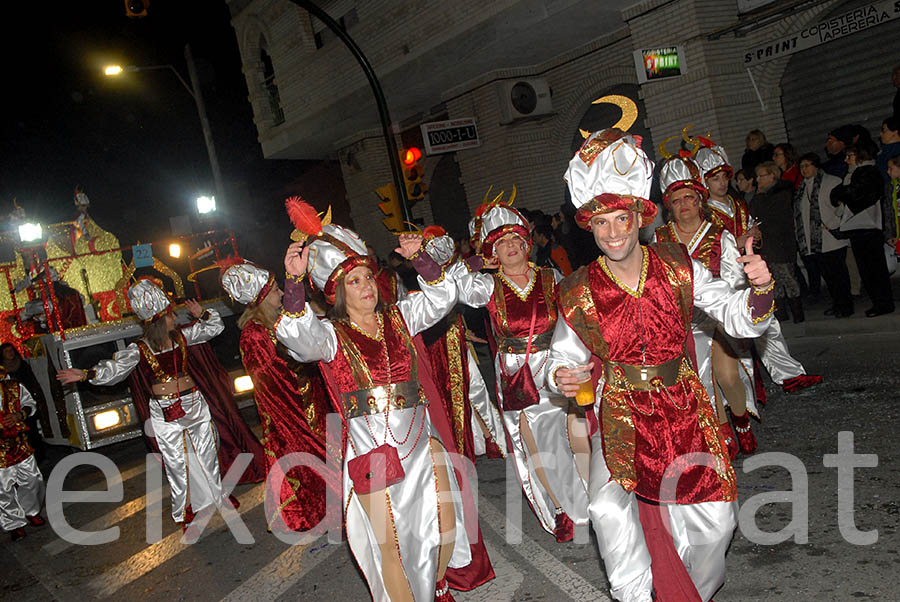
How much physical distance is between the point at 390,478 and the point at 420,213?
16781mm

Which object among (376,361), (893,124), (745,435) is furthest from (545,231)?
(376,361)

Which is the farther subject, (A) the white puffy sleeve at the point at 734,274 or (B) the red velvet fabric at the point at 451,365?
(B) the red velvet fabric at the point at 451,365

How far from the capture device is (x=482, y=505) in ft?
19.2

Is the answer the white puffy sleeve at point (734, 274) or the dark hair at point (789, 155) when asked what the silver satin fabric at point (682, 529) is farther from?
the dark hair at point (789, 155)

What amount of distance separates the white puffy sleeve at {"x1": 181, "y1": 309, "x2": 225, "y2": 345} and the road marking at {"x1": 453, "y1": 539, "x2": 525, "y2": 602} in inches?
148

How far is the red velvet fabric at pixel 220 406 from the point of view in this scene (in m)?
6.99

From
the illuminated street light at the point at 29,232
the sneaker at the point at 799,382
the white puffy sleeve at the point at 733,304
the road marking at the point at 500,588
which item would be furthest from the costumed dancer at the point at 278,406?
the illuminated street light at the point at 29,232

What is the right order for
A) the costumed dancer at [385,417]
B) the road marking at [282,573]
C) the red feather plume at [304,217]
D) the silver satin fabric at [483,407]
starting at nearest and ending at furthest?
the costumed dancer at [385,417]
the red feather plume at [304,217]
the road marking at [282,573]
the silver satin fabric at [483,407]

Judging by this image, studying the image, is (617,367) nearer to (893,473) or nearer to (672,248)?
(672,248)

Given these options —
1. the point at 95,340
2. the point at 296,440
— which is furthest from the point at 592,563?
the point at 95,340

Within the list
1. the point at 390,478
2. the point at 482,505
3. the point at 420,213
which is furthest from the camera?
the point at 420,213

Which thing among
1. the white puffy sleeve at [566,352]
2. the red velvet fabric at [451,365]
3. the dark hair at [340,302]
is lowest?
the red velvet fabric at [451,365]

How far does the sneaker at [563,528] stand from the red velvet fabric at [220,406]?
12.1ft

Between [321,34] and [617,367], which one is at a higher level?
[321,34]
